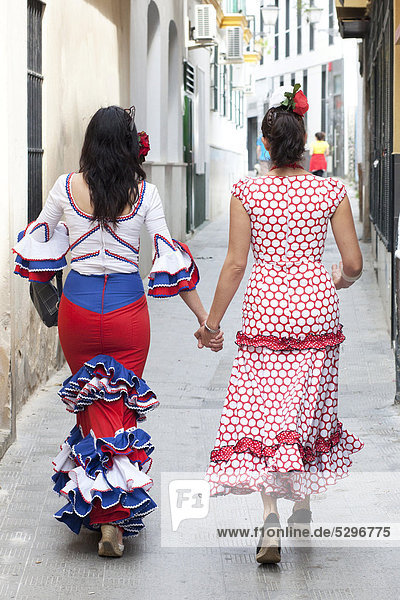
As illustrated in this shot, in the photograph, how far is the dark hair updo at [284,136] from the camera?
14.1 ft

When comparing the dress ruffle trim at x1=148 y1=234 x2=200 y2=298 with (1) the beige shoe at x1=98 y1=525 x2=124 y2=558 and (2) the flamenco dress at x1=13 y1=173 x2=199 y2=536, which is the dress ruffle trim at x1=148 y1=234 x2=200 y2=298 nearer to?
(2) the flamenco dress at x1=13 y1=173 x2=199 y2=536

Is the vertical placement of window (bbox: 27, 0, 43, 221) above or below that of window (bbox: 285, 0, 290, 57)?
below

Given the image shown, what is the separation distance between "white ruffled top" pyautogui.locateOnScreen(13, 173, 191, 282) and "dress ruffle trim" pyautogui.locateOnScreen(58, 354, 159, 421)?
395 mm

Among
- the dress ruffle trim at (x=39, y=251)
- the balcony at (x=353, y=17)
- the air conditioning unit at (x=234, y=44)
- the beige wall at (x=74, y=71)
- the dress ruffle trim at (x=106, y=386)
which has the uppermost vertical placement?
the air conditioning unit at (x=234, y=44)

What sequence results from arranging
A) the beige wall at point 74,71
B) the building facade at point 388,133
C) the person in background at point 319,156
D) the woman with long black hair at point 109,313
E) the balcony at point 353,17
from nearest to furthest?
the woman with long black hair at point 109,313
the beige wall at point 74,71
the building facade at point 388,133
the balcony at point 353,17
the person in background at point 319,156

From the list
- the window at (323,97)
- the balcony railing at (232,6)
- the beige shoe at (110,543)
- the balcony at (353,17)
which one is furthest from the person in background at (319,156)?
the window at (323,97)

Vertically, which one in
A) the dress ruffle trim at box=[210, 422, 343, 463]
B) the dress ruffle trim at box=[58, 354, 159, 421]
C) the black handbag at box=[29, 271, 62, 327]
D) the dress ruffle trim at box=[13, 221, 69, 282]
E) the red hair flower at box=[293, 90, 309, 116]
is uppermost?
the red hair flower at box=[293, 90, 309, 116]

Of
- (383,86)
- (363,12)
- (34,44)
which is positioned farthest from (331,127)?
(34,44)

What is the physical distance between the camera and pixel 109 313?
4.52 metres

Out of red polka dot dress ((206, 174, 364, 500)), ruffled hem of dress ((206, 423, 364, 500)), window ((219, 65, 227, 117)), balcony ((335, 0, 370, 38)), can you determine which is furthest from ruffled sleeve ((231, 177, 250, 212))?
window ((219, 65, 227, 117))

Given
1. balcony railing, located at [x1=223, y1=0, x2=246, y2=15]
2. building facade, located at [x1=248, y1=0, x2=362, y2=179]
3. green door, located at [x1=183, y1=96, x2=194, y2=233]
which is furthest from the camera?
building facade, located at [x1=248, y1=0, x2=362, y2=179]

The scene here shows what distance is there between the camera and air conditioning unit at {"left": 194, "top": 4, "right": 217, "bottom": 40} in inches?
749

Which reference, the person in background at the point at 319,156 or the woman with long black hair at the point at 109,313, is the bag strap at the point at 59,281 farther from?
the person in background at the point at 319,156

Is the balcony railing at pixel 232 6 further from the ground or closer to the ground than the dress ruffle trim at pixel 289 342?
further from the ground
